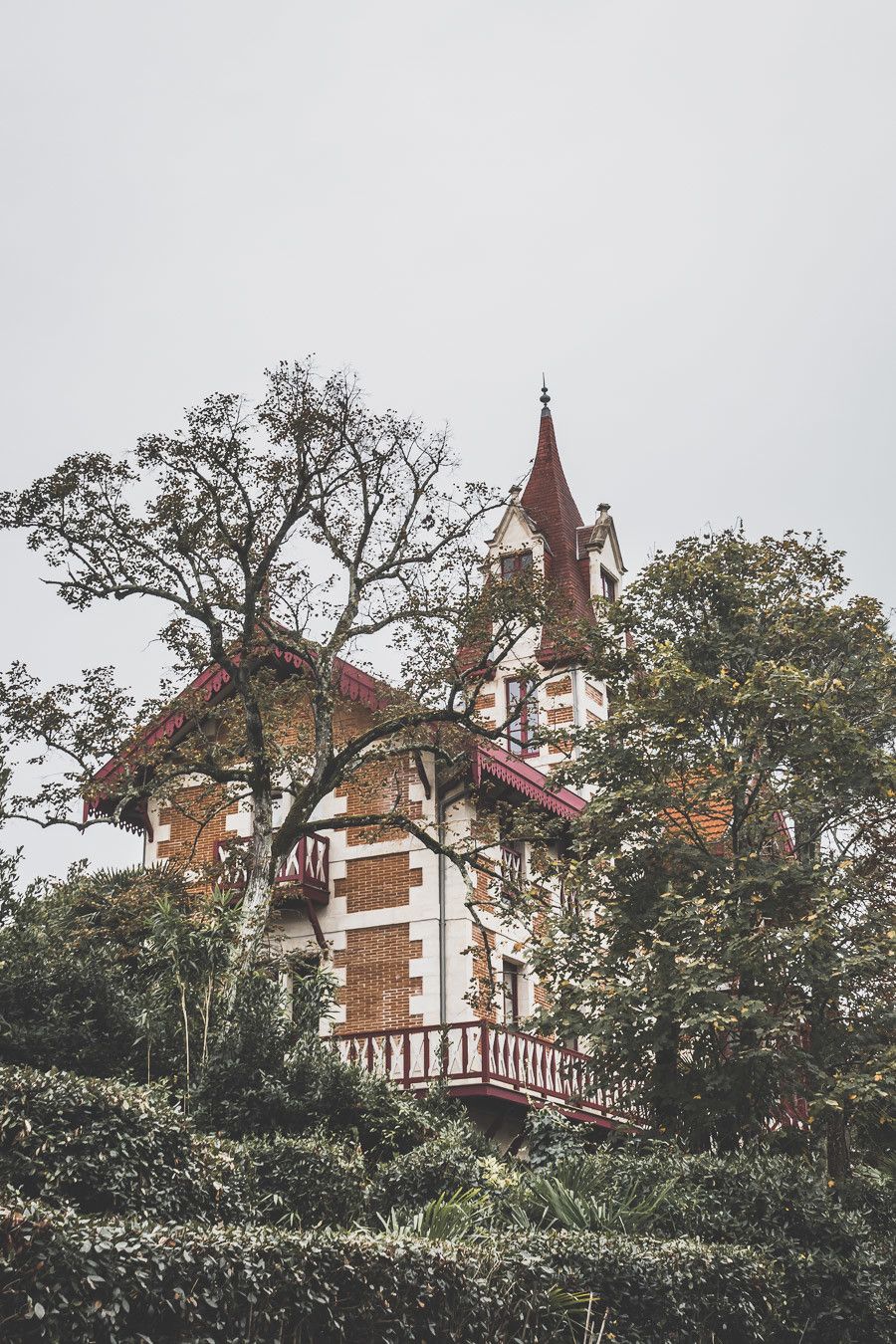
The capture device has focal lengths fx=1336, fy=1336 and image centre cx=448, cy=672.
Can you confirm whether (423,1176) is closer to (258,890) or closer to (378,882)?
(258,890)

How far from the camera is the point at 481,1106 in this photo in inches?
797

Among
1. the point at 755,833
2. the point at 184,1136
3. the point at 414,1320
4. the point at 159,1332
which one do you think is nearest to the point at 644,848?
the point at 755,833

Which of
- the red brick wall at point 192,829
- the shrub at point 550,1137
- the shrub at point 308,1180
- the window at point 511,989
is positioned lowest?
the shrub at point 308,1180

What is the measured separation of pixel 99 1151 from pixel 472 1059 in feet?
39.4

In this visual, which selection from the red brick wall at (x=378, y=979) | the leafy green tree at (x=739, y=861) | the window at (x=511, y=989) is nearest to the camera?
the leafy green tree at (x=739, y=861)

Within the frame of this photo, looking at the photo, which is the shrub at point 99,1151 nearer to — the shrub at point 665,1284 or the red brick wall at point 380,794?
the shrub at point 665,1284

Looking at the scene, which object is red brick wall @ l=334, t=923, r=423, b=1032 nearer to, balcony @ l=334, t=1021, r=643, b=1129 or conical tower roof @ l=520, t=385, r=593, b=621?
balcony @ l=334, t=1021, r=643, b=1129

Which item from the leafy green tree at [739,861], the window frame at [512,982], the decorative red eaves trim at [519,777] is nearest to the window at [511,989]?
the window frame at [512,982]

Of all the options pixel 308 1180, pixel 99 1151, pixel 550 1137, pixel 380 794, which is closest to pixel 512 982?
pixel 380 794

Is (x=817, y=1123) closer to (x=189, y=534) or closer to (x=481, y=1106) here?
(x=481, y=1106)

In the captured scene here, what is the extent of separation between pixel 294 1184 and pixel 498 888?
10934 millimetres

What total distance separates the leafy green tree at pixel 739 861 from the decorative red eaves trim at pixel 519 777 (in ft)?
12.2

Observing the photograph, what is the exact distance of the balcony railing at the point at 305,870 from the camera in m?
22.1

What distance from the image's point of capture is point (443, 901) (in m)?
22.4
